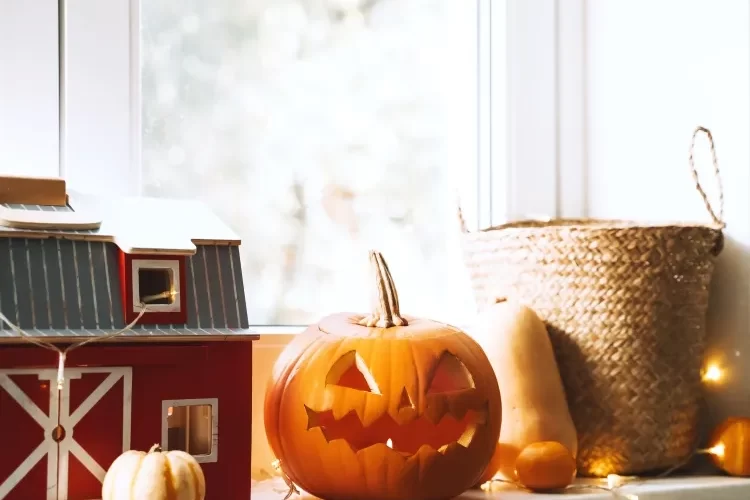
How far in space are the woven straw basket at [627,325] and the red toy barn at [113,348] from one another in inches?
20.4

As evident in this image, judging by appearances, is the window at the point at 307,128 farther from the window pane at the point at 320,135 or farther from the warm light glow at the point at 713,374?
the warm light glow at the point at 713,374

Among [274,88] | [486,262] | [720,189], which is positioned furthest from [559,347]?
[274,88]

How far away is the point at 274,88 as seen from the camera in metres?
1.44

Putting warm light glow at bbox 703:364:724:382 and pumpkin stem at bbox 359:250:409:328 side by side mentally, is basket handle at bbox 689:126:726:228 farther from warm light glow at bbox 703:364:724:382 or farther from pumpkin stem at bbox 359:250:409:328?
pumpkin stem at bbox 359:250:409:328

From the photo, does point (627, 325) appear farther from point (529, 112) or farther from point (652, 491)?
point (529, 112)

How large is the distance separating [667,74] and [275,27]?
2.20 ft

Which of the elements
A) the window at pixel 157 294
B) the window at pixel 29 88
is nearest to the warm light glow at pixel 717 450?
the window at pixel 157 294

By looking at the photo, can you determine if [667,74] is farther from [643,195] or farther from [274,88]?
[274,88]

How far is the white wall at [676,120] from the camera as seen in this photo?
51.6 inches

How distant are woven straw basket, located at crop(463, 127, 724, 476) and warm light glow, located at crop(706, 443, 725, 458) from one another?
0.03 m

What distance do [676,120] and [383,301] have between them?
64 centimetres

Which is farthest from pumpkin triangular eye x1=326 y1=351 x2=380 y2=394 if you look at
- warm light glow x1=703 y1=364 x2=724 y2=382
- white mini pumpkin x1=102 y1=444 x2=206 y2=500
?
warm light glow x1=703 y1=364 x2=724 y2=382

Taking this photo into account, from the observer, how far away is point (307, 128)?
1467 mm

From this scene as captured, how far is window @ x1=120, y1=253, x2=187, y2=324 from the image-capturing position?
36.3 inches
